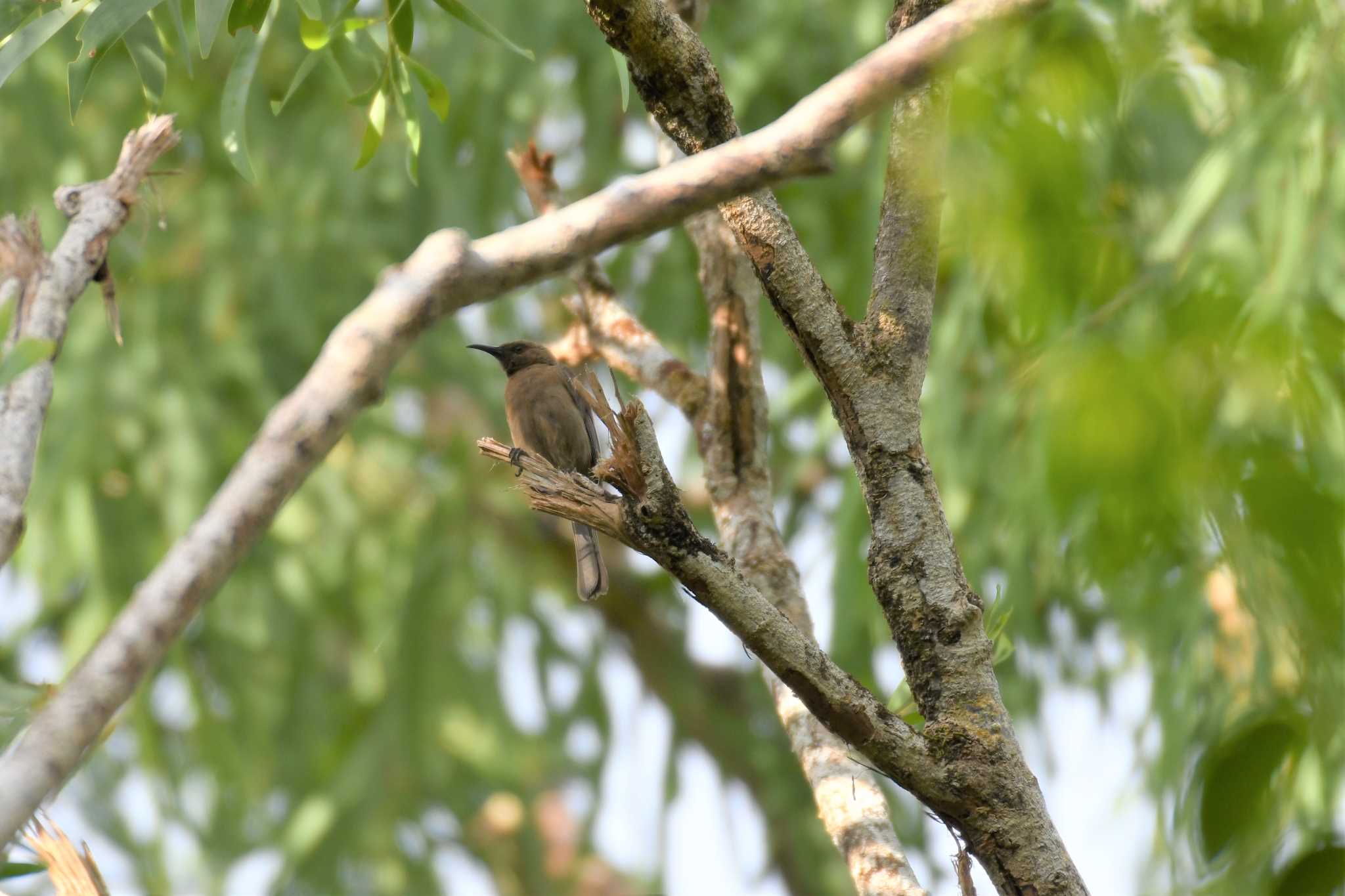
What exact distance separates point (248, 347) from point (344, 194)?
33.3 inches

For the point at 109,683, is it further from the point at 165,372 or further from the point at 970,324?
the point at 165,372

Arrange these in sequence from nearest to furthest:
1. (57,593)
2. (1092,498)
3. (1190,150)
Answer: (1092,498) < (1190,150) < (57,593)

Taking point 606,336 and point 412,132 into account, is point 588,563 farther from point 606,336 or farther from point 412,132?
point 412,132

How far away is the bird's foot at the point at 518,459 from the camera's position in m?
Answer: 2.00

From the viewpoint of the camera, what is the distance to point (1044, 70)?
2.63 feet

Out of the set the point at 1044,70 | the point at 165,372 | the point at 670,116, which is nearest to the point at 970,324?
the point at 670,116

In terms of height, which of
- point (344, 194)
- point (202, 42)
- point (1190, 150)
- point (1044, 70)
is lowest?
point (1044, 70)

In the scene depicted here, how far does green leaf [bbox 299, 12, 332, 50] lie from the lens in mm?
1884

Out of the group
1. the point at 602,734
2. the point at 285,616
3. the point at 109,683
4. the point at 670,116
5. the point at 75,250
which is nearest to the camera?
the point at 109,683

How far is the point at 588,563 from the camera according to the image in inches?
153

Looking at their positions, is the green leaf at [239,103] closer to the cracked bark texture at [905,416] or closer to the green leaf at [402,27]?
the green leaf at [402,27]

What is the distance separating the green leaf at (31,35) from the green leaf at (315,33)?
325 mm

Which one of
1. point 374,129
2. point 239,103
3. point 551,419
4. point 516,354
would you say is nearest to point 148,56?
point 239,103

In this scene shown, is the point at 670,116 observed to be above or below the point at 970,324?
below
